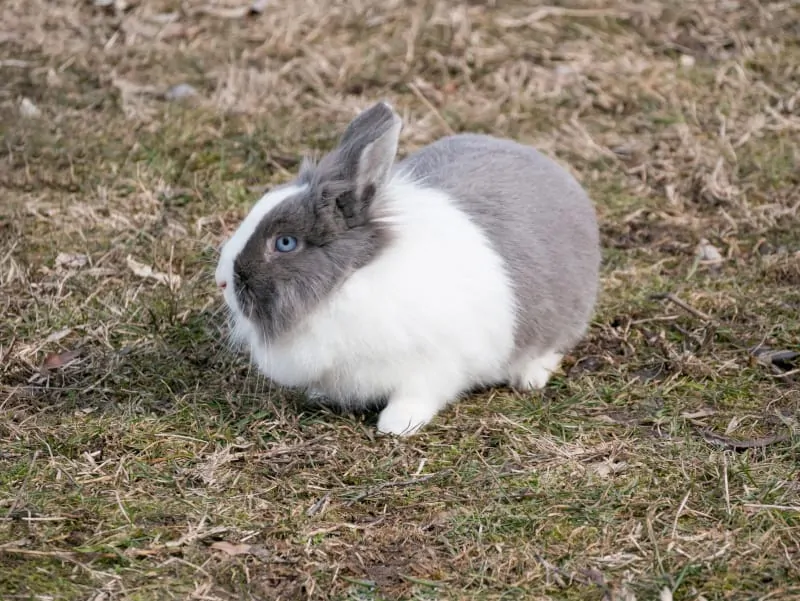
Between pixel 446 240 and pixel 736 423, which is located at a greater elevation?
pixel 446 240

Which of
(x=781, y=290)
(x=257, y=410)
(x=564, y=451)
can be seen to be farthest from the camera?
(x=781, y=290)

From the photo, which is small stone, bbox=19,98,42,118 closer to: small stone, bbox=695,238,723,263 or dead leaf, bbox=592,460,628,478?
small stone, bbox=695,238,723,263

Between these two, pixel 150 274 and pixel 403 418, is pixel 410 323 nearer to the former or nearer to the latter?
pixel 403 418

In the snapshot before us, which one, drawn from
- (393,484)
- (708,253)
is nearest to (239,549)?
(393,484)

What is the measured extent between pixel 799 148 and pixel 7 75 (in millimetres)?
5029

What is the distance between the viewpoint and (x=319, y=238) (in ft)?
14.2

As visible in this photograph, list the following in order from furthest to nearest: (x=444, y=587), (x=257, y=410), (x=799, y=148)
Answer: (x=799, y=148) < (x=257, y=410) < (x=444, y=587)

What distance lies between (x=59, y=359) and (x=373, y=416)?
4.57ft

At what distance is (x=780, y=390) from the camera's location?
4.76 meters

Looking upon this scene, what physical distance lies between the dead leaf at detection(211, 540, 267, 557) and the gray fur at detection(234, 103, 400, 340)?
0.93 metres

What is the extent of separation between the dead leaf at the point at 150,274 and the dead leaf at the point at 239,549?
2099mm

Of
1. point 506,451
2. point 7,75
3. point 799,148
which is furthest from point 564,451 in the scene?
point 7,75

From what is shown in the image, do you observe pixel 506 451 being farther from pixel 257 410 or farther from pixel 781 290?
pixel 781 290

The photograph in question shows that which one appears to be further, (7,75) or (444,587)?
(7,75)
